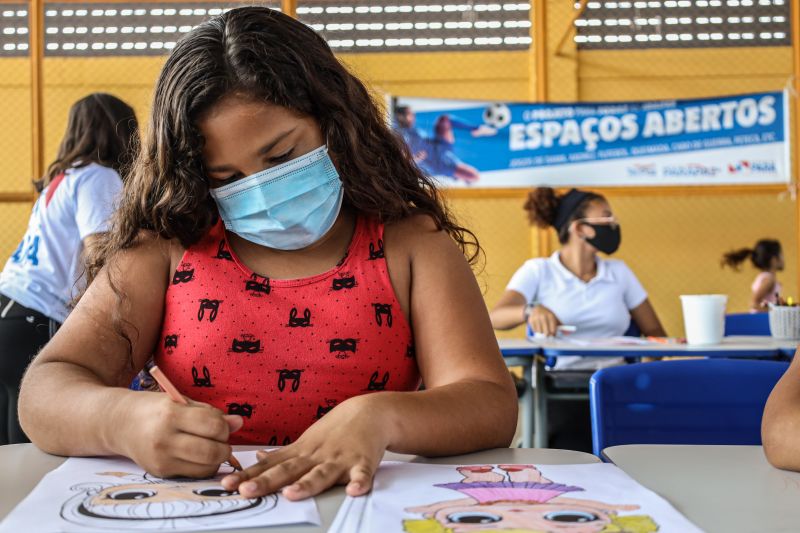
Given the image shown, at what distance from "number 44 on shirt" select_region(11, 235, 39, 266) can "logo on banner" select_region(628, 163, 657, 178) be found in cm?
413

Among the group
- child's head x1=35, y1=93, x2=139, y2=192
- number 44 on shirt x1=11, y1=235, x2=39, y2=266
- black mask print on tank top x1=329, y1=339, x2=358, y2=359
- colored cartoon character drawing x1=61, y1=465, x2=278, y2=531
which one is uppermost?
child's head x1=35, y1=93, x2=139, y2=192

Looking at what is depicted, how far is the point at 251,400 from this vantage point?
50.7 inches

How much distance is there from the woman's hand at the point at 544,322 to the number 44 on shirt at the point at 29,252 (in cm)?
184

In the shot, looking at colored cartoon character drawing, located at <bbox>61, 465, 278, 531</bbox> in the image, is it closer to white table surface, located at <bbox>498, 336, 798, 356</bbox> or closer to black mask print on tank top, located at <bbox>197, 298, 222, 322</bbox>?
black mask print on tank top, located at <bbox>197, 298, 222, 322</bbox>

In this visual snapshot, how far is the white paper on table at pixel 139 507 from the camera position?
2.64 feet

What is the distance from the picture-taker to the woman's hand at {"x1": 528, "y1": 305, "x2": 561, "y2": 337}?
11.8 feet

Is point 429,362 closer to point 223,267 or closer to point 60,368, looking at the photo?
point 223,267

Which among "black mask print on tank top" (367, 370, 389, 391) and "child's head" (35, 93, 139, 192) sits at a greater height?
"child's head" (35, 93, 139, 192)

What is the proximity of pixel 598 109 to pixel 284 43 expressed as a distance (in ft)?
16.1

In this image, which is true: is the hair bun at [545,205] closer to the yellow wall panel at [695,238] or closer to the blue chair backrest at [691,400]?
the yellow wall panel at [695,238]

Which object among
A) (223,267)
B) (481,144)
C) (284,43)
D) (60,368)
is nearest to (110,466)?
(60,368)

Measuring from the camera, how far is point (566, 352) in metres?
3.20

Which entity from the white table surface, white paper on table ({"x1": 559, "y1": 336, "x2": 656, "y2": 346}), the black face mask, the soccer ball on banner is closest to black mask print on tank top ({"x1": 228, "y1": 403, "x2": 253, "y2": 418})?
the white table surface

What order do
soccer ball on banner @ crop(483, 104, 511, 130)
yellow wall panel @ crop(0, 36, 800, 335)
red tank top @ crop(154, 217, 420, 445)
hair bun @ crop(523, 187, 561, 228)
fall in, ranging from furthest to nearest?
yellow wall panel @ crop(0, 36, 800, 335), soccer ball on banner @ crop(483, 104, 511, 130), hair bun @ crop(523, 187, 561, 228), red tank top @ crop(154, 217, 420, 445)
